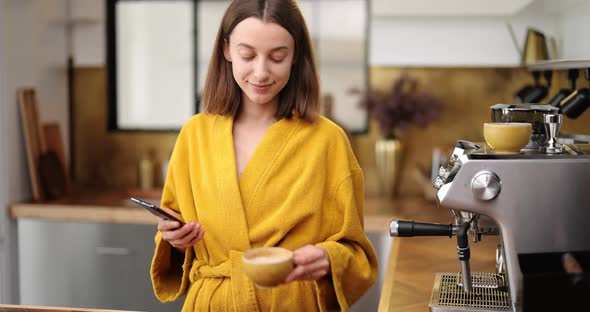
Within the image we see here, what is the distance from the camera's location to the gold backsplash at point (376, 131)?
3.23 metres

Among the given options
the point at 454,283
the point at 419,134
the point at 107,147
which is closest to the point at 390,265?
the point at 454,283

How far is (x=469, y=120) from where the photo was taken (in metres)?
3.25

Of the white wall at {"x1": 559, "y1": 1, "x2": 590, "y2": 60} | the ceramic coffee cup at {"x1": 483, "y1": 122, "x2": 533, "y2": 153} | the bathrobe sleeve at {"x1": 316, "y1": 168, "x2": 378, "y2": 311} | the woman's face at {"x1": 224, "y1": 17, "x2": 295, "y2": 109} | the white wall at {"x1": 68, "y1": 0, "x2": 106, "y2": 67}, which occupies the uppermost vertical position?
the white wall at {"x1": 68, "y1": 0, "x2": 106, "y2": 67}

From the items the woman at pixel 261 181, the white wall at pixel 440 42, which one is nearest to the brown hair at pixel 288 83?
the woman at pixel 261 181

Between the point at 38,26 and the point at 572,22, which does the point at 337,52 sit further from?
the point at 572,22

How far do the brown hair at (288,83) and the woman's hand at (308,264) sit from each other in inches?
13.1

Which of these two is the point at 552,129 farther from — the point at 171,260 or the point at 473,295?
the point at 171,260

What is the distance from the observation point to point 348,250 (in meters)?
1.47

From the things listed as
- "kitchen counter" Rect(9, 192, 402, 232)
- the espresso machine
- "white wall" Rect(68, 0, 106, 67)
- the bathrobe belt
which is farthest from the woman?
"white wall" Rect(68, 0, 106, 67)

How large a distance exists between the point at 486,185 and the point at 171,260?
725mm

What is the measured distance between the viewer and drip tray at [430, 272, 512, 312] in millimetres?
1389

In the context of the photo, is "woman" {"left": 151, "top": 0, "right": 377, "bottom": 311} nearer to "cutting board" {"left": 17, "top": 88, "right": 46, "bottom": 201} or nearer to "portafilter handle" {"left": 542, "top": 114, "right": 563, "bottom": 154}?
"portafilter handle" {"left": 542, "top": 114, "right": 563, "bottom": 154}

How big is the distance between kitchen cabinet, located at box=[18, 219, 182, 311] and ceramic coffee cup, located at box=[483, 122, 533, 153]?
1.83m

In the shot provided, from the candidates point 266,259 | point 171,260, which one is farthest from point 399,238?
point 266,259
